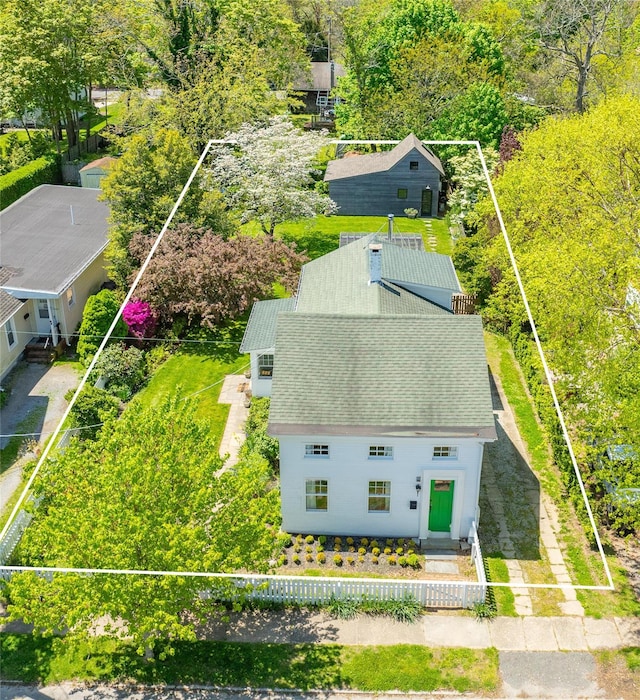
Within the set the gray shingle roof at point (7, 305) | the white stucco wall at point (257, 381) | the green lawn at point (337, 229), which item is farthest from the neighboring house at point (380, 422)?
the green lawn at point (337, 229)

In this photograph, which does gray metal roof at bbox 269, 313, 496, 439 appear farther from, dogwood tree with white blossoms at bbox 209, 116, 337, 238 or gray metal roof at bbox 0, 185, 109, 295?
dogwood tree with white blossoms at bbox 209, 116, 337, 238

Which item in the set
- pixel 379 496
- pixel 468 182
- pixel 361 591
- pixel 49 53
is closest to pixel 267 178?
pixel 468 182

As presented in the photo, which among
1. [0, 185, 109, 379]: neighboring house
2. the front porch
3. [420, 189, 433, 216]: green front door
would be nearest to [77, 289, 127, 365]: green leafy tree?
the front porch

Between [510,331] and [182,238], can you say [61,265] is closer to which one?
[182,238]

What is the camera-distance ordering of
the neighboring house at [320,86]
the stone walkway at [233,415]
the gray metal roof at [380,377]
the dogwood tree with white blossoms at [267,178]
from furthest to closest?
the neighboring house at [320,86]
the dogwood tree with white blossoms at [267,178]
the stone walkway at [233,415]
the gray metal roof at [380,377]

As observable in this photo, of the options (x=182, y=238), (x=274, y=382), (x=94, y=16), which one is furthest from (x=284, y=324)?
(x=94, y=16)

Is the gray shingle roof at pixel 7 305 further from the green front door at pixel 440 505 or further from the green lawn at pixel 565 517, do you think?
the green lawn at pixel 565 517
